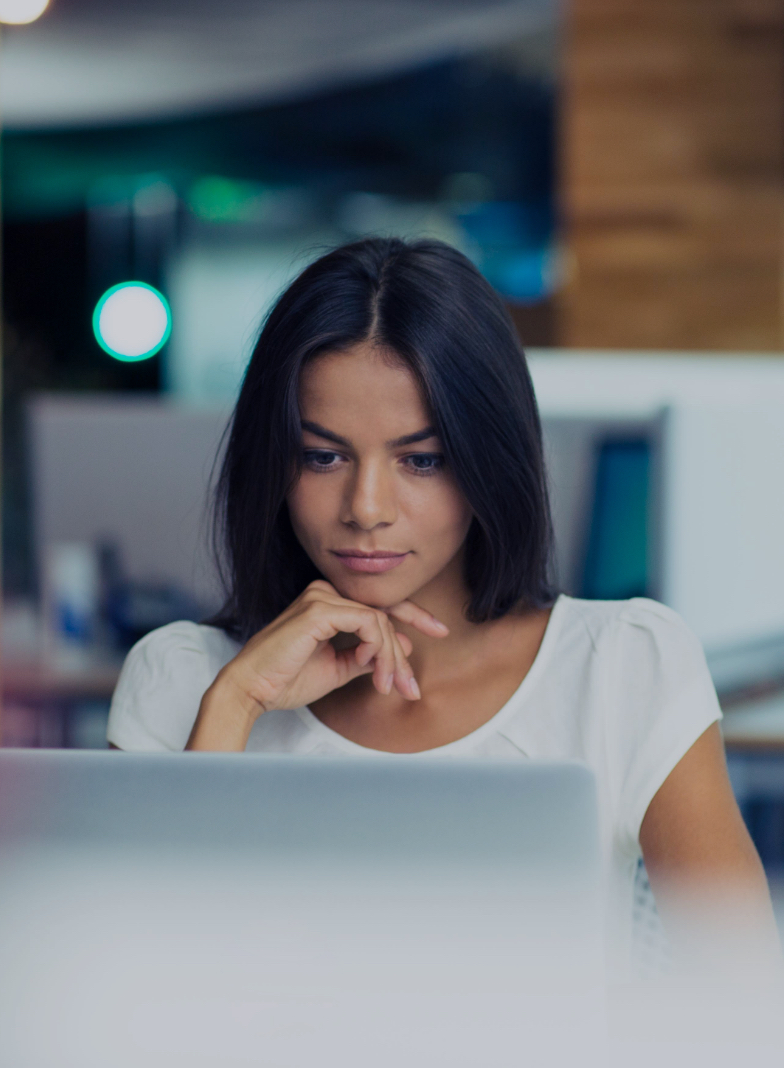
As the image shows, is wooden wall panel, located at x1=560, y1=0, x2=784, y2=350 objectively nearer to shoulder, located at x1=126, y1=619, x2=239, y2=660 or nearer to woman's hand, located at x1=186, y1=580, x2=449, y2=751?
shoulder, located at x1=126, y1=619, x2=239, y2=660

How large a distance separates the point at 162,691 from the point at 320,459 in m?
0.33

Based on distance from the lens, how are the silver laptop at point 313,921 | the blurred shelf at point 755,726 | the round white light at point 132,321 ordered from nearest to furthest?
1. the silver laptop at point 313,921
2. the blurred shelf at point 755,726
3. the round white light at point 132,321

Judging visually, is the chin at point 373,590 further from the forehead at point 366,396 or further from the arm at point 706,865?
the arm at point 706,865

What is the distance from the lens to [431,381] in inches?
37.1

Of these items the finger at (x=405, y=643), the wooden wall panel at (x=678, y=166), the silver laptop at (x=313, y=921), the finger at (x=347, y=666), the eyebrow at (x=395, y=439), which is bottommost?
the silver laptop at (x=313, y=921)

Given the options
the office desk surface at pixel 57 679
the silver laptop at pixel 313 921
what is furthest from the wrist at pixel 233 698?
the office desk surface at pixel 57 679

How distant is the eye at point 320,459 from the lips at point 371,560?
0.25ft

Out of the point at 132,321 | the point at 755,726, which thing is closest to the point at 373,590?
the point at 755,726

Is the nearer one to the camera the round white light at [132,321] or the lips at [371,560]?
the lips at [371,560]

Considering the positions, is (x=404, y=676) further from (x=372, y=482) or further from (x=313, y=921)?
(x=313, y=921)

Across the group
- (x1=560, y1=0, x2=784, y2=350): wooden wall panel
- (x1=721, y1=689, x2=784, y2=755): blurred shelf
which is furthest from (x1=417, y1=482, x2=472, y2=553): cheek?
(x1=560, y1=0, x2=784, y2=350): wooden wall panel

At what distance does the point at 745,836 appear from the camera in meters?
0.98

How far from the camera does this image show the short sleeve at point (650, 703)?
1.01m

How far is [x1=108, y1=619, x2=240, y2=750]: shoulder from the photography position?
1148mm
